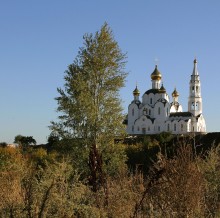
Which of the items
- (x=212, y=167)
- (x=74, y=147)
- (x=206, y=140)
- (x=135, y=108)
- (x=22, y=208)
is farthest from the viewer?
(x=135, y=108)

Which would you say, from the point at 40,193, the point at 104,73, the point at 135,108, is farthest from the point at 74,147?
the point at 135,108

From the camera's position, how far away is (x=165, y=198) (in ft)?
24.6

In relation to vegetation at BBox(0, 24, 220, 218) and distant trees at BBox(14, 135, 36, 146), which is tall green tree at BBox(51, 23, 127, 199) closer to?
vegetation at BBox(0, 24, 220, 218)

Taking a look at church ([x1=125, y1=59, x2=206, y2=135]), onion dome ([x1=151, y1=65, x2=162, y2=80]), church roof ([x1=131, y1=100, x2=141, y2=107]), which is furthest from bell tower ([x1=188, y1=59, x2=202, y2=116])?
church roof ([x1=131, y1=100, x2=141, y2=107])

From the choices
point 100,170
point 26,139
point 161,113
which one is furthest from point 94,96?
point 161,113

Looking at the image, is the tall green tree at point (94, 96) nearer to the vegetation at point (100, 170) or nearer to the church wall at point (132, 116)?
the vegetation at point (100, 170)

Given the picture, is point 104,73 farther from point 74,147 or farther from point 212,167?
point 212,167

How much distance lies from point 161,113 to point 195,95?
737cm

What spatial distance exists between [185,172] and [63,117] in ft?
43.8

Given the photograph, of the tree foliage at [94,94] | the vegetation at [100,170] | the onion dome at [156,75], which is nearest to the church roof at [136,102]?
the onion dome at [156,75]

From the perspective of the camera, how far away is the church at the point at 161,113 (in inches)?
2763

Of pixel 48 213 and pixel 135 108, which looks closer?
pixel 48 213

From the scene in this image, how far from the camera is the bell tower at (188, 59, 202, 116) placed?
73.4m

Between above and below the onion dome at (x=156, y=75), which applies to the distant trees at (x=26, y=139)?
below
